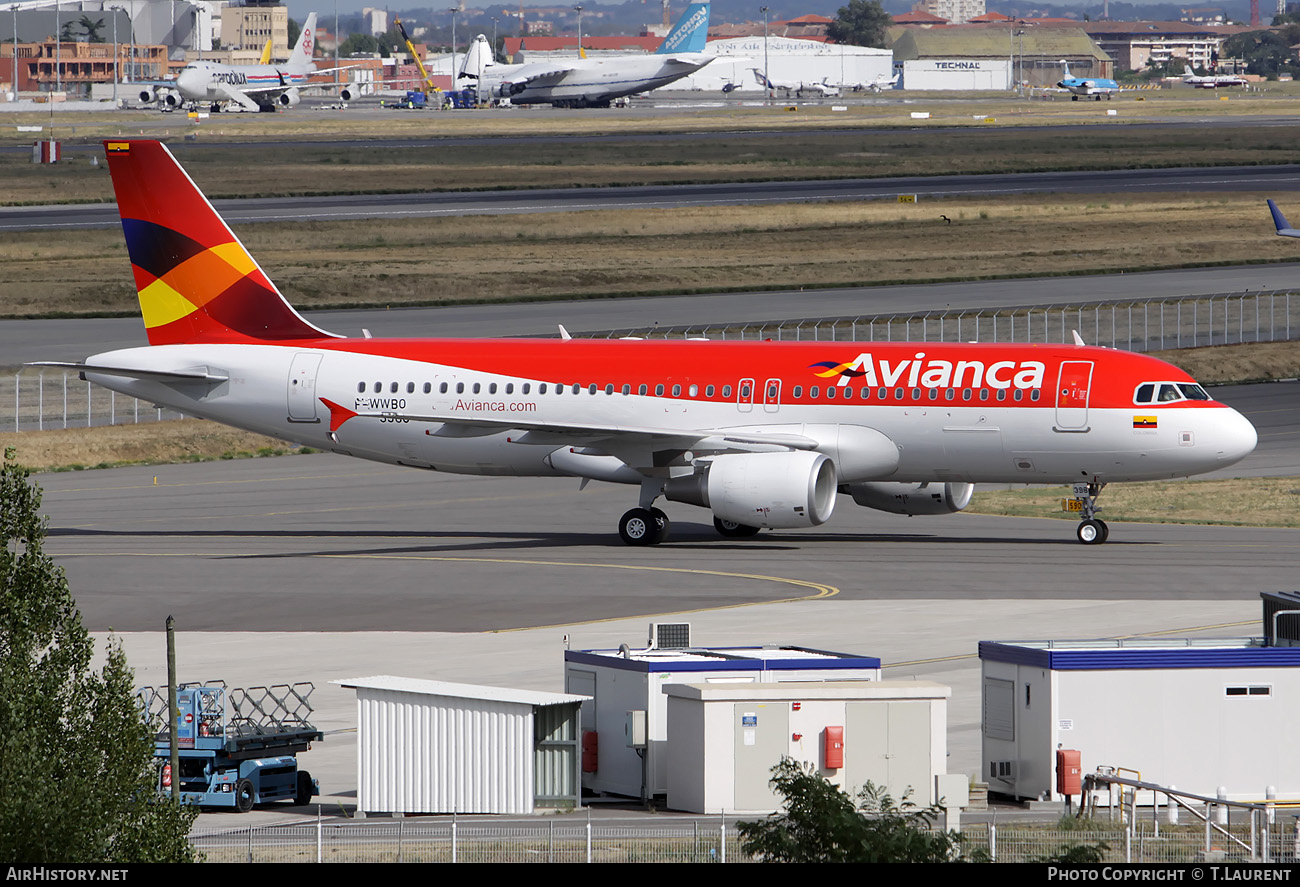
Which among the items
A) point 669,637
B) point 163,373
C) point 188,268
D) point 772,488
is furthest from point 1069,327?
point 669,637

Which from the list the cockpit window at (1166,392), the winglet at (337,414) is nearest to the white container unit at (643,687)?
the cockpit window at (1166,392)

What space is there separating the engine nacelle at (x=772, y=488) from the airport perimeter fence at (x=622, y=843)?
2397 cm

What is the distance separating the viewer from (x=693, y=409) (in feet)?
183

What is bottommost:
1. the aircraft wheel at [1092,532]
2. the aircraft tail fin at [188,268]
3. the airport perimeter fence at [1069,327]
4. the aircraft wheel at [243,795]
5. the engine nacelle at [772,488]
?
the aircraft wheel at [243,795]

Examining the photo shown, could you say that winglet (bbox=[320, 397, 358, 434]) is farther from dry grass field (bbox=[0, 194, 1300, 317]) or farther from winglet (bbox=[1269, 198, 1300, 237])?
winglet (bbox=[1269, 198, 1300, 237])

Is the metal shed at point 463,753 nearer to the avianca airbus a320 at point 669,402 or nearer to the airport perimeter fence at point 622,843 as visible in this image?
the airport perimeter fence at point 622,843

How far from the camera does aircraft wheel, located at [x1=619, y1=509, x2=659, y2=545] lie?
2245 inches

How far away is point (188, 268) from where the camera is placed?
2351 inches

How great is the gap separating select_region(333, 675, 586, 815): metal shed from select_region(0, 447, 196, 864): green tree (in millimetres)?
7727

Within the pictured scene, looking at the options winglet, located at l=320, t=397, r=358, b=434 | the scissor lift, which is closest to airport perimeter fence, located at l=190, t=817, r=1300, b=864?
the scissor lift

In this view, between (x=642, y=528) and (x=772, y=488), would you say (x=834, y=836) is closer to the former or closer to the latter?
(x=772, y=488)

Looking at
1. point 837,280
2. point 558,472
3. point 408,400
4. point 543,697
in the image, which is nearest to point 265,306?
point 408,400

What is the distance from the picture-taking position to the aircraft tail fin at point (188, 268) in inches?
2347

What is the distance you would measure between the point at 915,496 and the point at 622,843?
31.1 meters
